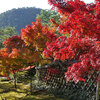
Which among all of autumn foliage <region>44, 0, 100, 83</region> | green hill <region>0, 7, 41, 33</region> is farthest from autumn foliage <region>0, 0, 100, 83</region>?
green hill <region>0, 7, 41, 33</region>

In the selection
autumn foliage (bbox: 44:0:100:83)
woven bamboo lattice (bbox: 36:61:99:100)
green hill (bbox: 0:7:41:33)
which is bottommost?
woven bamboo lattice (bbox: 36:61:99:100)

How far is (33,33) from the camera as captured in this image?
5656 millimetres

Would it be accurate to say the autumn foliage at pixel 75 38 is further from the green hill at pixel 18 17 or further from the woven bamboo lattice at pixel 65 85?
the green hill at pixel 18 17

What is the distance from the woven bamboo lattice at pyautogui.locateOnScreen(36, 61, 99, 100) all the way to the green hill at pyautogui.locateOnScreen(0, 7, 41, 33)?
5651cm

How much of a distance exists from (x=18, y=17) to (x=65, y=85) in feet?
222

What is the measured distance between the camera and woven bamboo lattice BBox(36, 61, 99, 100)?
16.8ft

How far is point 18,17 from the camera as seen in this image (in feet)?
224

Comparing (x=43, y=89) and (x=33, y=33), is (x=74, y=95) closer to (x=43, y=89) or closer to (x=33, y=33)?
(x=43, y=89)

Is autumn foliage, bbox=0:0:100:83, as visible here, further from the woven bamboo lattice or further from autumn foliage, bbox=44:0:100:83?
the woven bamboo lattice

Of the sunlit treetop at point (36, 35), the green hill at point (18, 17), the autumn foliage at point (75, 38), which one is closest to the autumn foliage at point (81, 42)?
the autumn foliage at point (75, 38)

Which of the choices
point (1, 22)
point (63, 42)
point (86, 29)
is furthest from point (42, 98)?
point (1, 22)

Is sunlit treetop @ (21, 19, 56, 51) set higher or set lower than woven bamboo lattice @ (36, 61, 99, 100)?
higher

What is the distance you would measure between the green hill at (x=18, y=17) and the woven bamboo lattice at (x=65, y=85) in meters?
56.5

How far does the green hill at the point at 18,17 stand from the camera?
206ft
